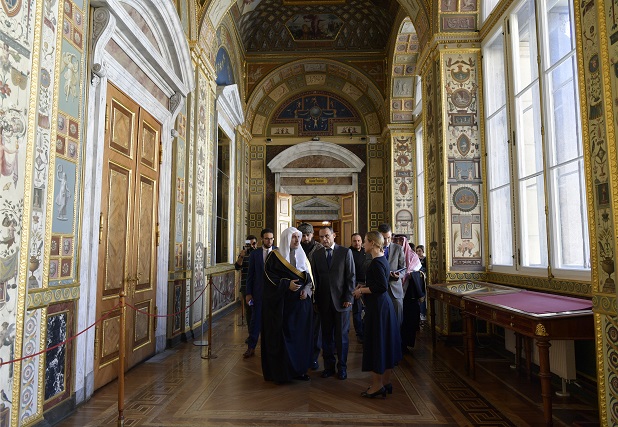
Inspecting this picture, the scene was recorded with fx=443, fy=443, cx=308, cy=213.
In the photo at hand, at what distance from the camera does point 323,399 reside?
4125 millimetres

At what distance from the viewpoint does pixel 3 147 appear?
9.52 ft

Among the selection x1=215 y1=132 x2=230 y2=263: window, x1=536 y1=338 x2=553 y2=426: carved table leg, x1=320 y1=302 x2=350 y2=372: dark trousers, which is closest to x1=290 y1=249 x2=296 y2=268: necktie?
x1=320 y1=302 x2=350 y2=372: dark trousers

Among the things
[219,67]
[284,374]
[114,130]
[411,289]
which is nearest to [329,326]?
[284,374]

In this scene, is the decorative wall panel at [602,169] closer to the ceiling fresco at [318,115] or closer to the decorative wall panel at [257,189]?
the ceiling fresco at [318,115]

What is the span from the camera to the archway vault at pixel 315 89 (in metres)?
12.7

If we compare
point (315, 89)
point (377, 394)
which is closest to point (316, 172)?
point (315, 89)

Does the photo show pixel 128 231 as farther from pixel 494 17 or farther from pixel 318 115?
pixel 318 115

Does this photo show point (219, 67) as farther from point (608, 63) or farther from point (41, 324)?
point (608, 63)

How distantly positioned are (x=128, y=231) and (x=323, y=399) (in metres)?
2.85

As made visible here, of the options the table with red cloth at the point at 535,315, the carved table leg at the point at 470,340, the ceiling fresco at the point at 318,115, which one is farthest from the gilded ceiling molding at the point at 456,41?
the ceiling fresco at the point at 318,115

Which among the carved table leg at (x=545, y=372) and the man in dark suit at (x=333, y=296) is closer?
the carved table leg at (x=545, y=372)

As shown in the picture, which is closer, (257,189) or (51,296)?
(51,296)

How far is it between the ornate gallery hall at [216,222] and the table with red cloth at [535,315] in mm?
22

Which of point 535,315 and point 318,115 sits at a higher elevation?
point 318,115
